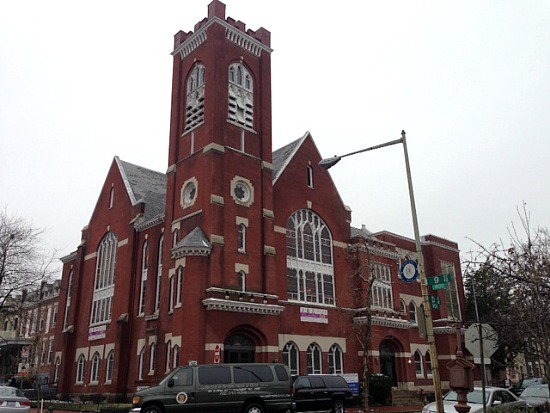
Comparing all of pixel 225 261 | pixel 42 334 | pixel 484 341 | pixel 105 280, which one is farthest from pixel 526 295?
pixel 42 334

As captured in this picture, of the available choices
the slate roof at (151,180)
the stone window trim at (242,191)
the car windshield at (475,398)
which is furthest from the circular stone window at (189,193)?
the car windshield at (475,398)

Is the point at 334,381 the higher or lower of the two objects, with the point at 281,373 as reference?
lower

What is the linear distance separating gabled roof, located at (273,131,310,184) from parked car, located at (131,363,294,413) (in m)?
18.1

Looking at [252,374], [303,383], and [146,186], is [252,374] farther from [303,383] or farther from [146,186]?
[146,186]

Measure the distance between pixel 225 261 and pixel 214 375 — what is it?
1129 centimetres

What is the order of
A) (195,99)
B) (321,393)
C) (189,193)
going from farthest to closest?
(195,99) → (189,193) → (321,393)

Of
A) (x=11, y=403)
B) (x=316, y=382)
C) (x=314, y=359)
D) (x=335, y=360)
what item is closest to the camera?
(x=11, y=403)

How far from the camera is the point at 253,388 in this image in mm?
18797

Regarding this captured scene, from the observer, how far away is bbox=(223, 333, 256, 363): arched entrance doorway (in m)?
28.3

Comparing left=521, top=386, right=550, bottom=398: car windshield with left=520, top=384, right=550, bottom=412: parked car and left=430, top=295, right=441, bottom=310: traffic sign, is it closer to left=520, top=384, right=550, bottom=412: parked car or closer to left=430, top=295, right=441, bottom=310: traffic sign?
left=520, top=384, right=550, bottom=412: parked car

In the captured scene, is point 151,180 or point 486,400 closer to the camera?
point 486,400

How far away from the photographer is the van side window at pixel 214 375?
18.1 metres

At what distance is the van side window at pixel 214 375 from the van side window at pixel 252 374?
370 mm

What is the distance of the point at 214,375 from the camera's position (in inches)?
722
